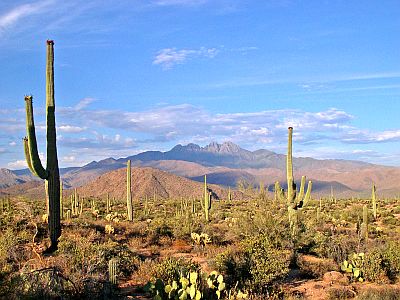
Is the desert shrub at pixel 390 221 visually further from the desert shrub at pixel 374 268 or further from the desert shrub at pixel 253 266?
the desert shrub at pixel 253 266

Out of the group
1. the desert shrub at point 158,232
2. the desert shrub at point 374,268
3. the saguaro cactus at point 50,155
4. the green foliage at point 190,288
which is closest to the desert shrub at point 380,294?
the desert shrub at point 374,268

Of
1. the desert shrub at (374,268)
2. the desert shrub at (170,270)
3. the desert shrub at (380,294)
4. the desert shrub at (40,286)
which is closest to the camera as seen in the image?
the desert shrub at (40,286)

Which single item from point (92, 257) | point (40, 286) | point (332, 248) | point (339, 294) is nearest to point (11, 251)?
point (92, 257)

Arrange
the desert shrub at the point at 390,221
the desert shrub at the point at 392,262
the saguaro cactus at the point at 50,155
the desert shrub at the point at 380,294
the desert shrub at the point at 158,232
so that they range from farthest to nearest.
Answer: the desert shrub at the point at 390,221 → the desert shrub at the point at 158,232 → the saguaro cactus at the point at 50,155 → the desert shrub at the point at 392,262 → the desert shrub at the point at 380,294

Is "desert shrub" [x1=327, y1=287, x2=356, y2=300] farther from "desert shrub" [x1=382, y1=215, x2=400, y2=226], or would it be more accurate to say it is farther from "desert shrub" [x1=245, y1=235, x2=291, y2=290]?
"desert shrub" [x1=382, y1=215, x2=400, y2=226]

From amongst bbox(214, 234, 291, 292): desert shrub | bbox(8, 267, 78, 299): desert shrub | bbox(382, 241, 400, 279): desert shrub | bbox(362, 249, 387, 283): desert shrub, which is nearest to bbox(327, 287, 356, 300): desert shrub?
bbox(214, 234, 291, 292): desert shrub

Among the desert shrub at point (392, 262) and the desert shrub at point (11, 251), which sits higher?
the desert shrub at point (11, 251)

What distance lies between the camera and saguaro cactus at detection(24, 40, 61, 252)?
13.1 m

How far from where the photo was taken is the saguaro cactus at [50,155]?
13.1 metres

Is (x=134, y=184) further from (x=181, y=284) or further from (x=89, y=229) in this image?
(x=181, y=284)

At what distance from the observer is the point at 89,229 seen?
17.7 metres

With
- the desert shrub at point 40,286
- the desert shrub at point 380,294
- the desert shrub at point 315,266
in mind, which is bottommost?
the desert shrub at point 315,266

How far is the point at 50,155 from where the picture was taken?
551 inches

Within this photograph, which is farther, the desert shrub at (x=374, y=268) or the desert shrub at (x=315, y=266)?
the desert shrub at (x=315, y=266)
